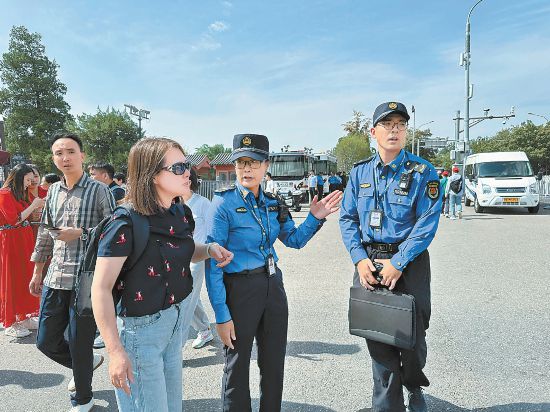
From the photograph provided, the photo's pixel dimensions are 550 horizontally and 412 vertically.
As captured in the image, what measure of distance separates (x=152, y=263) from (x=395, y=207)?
62.6 inches

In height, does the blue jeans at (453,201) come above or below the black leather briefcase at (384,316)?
above

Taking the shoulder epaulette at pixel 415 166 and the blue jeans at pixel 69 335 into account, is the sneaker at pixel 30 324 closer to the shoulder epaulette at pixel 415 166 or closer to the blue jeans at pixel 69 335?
the blue jeans at pixel 69 335

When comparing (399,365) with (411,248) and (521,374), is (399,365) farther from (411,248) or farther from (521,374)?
(521,374)

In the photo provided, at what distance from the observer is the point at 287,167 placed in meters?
19.0

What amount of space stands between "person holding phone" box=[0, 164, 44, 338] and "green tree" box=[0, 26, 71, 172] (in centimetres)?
4082

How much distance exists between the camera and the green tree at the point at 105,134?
44281 mm

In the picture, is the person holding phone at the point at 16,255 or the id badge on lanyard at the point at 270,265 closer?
the id badge on lanyard at the point at 270,265

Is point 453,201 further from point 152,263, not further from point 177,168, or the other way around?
point 152,263

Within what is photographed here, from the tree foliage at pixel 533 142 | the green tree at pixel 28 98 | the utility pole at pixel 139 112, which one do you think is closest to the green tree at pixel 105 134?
the green tree at pixel 28 98

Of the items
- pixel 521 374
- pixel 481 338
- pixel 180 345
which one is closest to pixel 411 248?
pixel 180 345

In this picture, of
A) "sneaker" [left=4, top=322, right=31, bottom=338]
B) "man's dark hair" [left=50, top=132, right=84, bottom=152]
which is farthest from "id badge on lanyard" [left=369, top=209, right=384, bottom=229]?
"sneaker" [left=4, top=322, right=31, bottom=338]

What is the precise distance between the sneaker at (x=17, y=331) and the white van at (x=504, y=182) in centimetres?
1540

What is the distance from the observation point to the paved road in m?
2.90

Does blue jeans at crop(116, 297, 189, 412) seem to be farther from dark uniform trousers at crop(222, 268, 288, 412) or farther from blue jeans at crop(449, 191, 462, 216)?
blue jeans at crop(449, 191, 462, 216)
